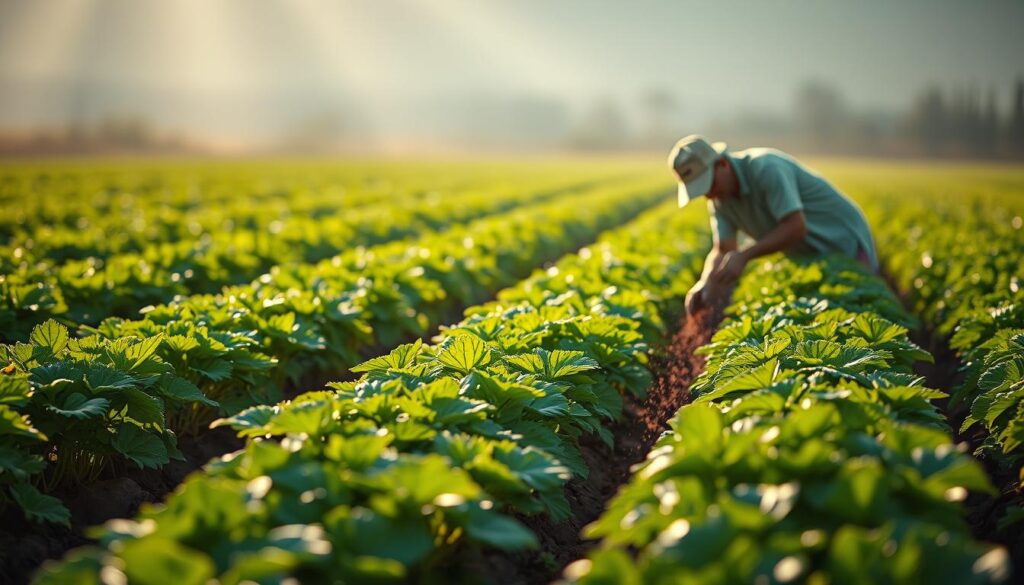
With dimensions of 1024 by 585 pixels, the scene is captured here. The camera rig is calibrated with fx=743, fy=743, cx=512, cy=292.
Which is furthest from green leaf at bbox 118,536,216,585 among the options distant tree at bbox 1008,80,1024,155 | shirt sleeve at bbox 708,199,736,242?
distant tree at bbox 1008,80,1024,155

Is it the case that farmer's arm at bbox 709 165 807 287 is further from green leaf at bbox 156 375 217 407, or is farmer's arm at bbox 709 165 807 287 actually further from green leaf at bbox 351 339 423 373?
green leaf at bbox 156 375 217 407

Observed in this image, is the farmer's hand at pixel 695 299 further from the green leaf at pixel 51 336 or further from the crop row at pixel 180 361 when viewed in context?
the green leaf at pixel 51 336

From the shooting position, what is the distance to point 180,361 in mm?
4121

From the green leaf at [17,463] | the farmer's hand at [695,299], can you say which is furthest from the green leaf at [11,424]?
the farmer's hand at [695,299]

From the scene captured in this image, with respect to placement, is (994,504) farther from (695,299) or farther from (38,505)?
(38,505)

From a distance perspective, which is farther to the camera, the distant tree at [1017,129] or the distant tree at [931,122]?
the distant tree at [931,122]

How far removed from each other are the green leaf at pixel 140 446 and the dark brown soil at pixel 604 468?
1.77m

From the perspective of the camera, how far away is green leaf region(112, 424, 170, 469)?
3.54m

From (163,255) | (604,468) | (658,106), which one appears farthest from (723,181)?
(658,106)

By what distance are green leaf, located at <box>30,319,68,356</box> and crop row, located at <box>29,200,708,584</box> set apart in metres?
1.37

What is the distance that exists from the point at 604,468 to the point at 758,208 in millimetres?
2749

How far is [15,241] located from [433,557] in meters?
8.84

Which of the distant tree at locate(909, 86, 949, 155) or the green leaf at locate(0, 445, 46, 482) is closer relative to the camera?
the green leaf at locate(0, 445, 46, 482)

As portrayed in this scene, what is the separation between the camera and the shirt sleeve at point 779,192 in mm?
5543
